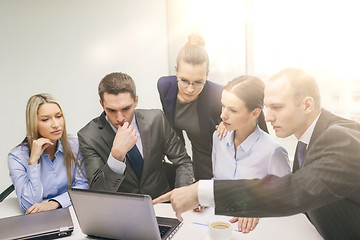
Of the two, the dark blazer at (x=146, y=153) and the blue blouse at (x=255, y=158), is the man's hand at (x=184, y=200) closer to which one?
the blue blouse at (x=255, y=158)

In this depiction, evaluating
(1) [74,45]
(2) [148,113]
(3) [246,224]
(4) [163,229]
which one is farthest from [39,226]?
(1) [74,45]

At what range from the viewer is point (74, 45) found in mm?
2359

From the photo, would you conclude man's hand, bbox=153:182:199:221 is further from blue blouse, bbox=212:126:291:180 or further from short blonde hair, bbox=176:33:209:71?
short blonde hair, bbox=176:33:209:71

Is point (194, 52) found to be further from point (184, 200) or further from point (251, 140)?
point (184, 200)

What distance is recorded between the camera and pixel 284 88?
5.05ft

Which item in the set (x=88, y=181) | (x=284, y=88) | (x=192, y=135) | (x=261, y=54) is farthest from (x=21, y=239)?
(x=261, y=54)

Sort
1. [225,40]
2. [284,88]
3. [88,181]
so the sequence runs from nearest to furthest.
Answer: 1. [284,88]
2. [88,181]
3. [225,40]

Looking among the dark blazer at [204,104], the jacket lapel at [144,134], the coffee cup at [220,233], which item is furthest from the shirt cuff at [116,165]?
the coffee cup at [220,233]

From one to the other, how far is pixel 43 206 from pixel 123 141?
1.94ft

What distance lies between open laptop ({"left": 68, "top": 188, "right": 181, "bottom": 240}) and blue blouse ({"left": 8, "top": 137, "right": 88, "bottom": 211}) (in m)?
0.58

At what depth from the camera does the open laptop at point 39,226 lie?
1280 millimetres

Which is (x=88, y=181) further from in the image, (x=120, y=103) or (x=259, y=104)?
(x=259, y=104)

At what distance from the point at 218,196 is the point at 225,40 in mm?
1399

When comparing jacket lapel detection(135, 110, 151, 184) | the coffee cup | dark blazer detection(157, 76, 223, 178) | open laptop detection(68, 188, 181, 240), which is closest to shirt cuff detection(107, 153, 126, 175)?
jacket lapel detection(135, 110, 151, 184)
